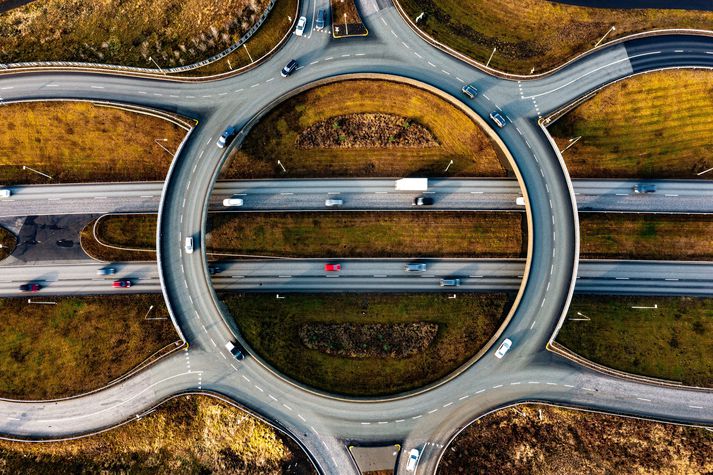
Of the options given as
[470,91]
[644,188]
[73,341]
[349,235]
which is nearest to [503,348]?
[349,235]

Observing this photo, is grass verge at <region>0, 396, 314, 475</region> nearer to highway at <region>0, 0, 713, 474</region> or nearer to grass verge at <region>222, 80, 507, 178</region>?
highway at <region>0, 0, 713, 474</region>

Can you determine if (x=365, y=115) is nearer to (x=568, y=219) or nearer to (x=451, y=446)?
(x=568, y=219)

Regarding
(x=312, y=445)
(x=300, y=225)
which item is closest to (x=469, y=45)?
(x=300, y=225)

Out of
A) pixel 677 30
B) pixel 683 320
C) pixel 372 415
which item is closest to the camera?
pixel 372 415

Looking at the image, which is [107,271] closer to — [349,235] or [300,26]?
[349,235]

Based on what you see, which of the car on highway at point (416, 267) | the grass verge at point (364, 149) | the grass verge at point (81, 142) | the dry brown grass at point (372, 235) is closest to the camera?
the car on highway at point (416, 267)

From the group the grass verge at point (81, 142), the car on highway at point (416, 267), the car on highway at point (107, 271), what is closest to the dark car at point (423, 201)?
the car on highway at point (416, 267)

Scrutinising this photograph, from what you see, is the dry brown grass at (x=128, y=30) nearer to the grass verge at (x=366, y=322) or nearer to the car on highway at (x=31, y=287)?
the car on highway at (x=31, y=287)
